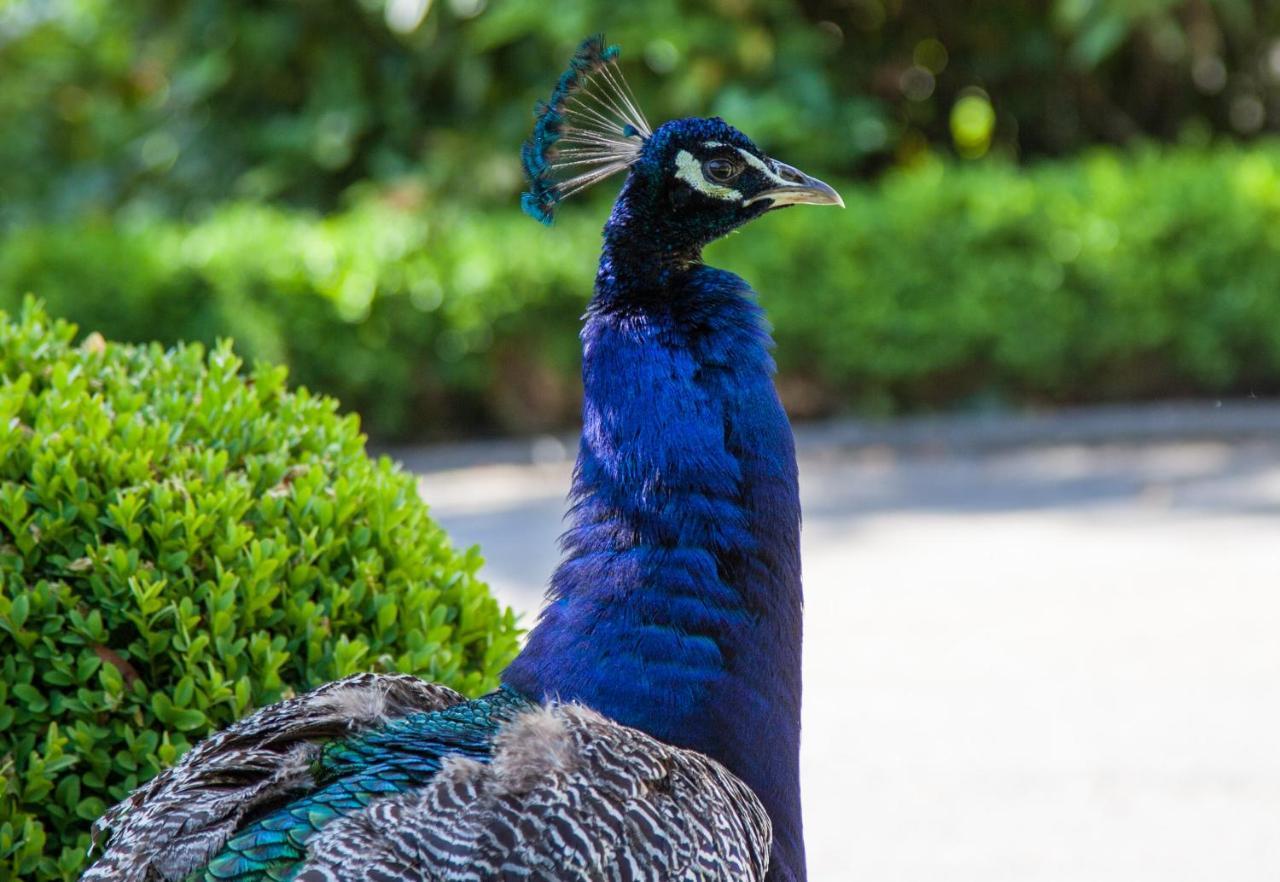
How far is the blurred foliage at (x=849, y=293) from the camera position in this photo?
9320mm

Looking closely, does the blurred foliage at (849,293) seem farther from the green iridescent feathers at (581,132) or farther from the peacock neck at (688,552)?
the peacock neck at (688,552)

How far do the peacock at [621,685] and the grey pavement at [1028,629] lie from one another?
6.75 ft

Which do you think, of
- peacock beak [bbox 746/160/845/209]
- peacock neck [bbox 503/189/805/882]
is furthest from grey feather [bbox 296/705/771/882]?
peacock beak [bbox 746/160/845/209]

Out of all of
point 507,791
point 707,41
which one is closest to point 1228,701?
point 507,791

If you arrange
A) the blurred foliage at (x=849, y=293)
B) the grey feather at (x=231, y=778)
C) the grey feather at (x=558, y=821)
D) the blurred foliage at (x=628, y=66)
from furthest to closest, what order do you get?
the blurred foliage at (x=628, y=66)
the blurred foliage at (x=849, y=293)
the grey feather at (x=231, y=778)
the grey feather at (x=558, y=821)

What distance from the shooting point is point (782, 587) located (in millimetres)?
2094

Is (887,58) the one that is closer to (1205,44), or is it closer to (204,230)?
(1205,44)

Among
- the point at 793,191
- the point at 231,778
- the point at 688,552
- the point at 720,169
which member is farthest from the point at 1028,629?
the point at 231,778

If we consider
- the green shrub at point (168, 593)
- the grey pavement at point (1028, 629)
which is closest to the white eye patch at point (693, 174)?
the green shrub at point (168, 593)

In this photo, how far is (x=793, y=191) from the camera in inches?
92.7

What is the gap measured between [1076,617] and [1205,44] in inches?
295

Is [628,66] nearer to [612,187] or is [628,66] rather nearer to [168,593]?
[612,187]

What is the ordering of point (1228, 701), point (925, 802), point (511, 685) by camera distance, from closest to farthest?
1. point (511, 685)
2. point (925, 802)
3. point (1228, 701)

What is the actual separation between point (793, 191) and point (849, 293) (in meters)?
7.18
